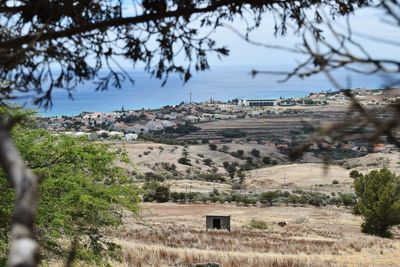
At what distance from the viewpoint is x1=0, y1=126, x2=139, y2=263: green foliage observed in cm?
1180

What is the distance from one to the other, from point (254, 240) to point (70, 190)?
61.8 feet

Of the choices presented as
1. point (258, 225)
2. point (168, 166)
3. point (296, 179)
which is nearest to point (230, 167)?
point (168, 166)

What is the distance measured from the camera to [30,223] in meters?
1.66

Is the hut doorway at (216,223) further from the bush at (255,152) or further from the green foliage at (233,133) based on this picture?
the green foliage at (233,133)

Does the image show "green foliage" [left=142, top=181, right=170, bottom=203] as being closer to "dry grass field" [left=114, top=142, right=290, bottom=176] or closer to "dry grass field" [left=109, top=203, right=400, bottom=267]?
"dry grass field" [left=109, top=203, right=400, bottom=267]

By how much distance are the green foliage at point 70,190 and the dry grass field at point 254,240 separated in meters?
1.35

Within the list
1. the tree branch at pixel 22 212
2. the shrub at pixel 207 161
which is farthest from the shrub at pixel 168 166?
the tree branch at pixel 22 212

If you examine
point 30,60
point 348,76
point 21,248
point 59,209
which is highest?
point 30,60

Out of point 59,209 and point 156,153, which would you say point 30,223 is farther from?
point 156,153

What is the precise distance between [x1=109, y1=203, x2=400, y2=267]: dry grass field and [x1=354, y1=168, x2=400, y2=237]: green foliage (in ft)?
4.40

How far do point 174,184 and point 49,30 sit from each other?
5684cm

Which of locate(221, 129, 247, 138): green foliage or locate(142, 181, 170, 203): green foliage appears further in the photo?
locate(221, 129, 247, 138): green foliage

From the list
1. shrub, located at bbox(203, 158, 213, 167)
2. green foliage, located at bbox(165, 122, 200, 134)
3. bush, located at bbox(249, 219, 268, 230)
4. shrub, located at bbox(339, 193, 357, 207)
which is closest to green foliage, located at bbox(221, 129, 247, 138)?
green foliage, located at bbox(165, 122, 200, 134)

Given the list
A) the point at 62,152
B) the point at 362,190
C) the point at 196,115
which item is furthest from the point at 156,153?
the point at 196,115
